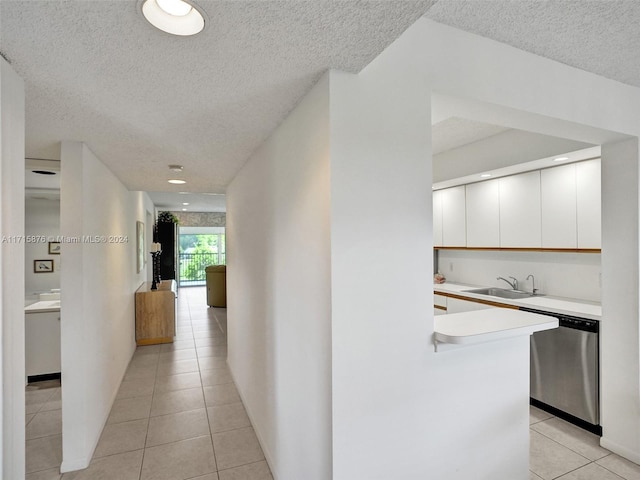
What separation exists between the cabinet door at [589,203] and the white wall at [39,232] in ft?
22.0

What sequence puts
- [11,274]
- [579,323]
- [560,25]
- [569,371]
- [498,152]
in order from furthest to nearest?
1. [498,152]
2. [569,371]
3. [579,323]
4. [560,25]
5. [11,274]

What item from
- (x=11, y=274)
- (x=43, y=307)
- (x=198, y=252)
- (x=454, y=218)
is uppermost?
(x=454, y=218)

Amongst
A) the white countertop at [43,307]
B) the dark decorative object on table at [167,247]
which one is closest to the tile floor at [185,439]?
the white countertop at [43,307]

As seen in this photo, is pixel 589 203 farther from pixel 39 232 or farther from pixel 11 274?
pixel 39 232

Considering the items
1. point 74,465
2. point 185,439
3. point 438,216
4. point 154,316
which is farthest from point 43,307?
point 438,216

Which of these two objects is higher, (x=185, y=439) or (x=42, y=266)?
(x=42, y=266)

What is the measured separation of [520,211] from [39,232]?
6.44 m

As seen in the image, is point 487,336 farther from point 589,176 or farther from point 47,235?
point 47,235

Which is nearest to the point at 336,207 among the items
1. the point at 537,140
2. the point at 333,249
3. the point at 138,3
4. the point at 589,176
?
the point at 333,249

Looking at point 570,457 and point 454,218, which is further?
point 454,218

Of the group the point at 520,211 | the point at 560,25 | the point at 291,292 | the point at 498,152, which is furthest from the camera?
the point at 520,211

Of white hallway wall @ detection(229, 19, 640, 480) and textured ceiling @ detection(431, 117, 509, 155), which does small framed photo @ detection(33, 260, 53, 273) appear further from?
textured ceiling @ detection(431, 117, 509, 155)

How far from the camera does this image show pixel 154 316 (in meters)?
5.20

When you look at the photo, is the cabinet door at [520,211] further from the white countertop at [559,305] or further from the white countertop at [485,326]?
the white countertop at [485,326]
